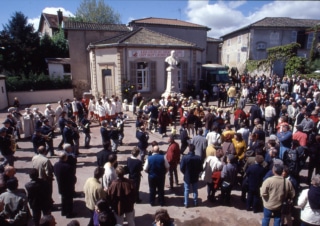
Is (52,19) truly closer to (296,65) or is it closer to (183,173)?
(296,65)

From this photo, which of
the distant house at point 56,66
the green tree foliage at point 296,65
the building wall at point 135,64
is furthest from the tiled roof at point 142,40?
the green tree foliage at point 296,65

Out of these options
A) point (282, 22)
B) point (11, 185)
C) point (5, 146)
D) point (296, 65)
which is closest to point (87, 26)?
point (5, 146)

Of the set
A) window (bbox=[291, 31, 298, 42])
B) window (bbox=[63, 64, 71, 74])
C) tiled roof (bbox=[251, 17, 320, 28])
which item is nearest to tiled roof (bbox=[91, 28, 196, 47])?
window (bbox=[63, 64, 71, 74])

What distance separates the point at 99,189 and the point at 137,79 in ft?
49.8

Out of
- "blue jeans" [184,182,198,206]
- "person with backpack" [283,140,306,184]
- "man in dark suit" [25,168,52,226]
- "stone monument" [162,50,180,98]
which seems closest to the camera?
"man in dark suit" [25,168,52,226]

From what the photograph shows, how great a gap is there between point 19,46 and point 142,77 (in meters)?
14.9

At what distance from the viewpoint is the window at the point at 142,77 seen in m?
19.3

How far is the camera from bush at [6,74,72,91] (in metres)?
21.0

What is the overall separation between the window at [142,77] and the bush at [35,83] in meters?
7.56

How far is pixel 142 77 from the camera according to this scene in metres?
19.5

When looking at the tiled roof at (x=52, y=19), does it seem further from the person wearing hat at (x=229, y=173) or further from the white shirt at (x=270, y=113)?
the person wearing hat at (x=229, y=173)

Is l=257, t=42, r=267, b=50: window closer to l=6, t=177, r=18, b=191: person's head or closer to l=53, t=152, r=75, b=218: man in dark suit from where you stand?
l=53, t=152, r=75, b=218: man in dark suit

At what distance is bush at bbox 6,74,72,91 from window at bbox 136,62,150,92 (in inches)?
298

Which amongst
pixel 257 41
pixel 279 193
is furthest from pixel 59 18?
pixel 279 193
